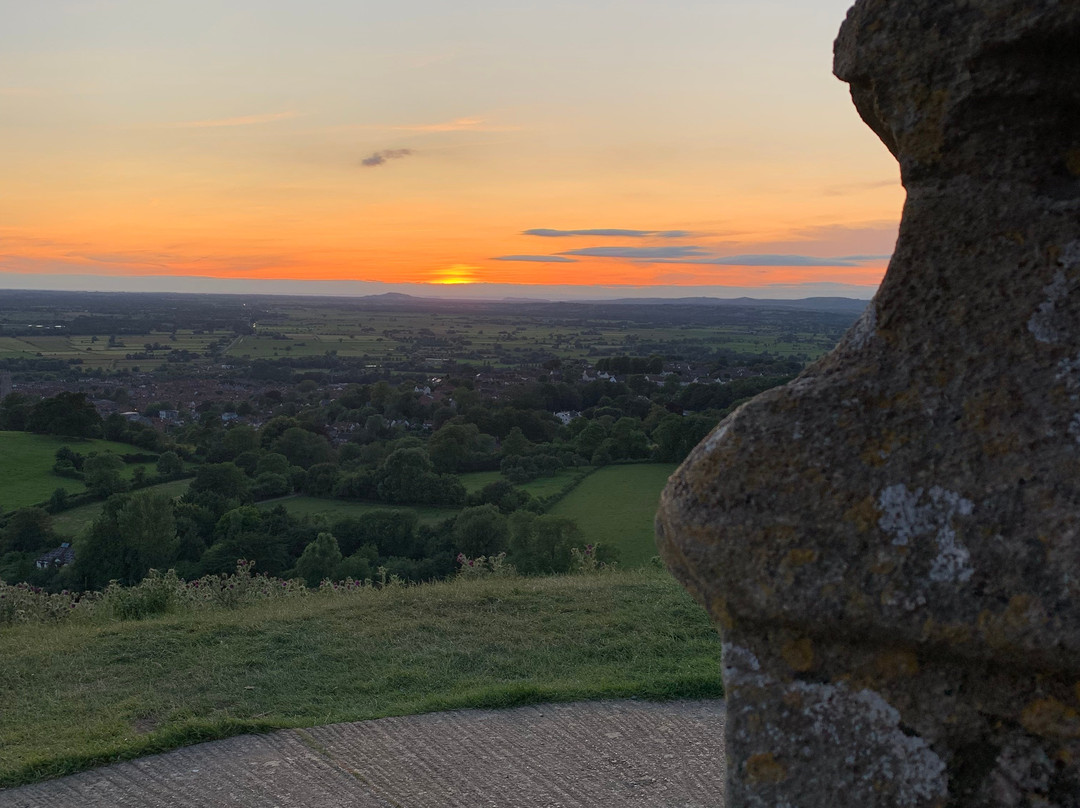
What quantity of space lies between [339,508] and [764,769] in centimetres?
3372

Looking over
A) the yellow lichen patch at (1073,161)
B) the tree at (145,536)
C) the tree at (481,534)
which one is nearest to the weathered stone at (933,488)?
the yellow lichen patch at (1073,161)

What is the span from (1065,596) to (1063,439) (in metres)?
0.39

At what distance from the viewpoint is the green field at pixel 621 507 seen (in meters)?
25.4

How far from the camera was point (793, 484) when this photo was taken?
251 centimetres

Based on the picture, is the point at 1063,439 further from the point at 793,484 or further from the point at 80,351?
the point at 80,351

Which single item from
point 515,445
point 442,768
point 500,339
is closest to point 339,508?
point 515,445

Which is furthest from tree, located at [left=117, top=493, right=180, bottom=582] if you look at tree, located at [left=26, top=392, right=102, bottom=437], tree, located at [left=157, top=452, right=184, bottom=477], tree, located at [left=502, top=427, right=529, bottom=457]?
tree, located at [left=26, top=392, right=102, bottom=437]

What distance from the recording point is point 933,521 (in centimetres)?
234

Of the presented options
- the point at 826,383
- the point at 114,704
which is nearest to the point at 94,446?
the point at 114,704

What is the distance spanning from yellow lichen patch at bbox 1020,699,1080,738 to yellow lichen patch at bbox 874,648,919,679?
273 millimetres

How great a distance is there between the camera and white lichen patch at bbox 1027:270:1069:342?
238 centimetres

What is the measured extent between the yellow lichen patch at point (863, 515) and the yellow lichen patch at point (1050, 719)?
58 cm

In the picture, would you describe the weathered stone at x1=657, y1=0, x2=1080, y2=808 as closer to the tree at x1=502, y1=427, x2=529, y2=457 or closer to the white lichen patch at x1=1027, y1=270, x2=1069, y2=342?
the white lichen patch at x1=1027, y1=270, x2=1069, y2=342

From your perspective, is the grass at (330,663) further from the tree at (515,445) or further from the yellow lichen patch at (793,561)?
the tree at (515,445)
